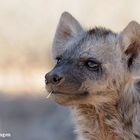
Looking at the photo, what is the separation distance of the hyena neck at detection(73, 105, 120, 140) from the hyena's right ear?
60cm

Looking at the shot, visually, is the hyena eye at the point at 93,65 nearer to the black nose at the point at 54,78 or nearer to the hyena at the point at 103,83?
the hyena at the point at 103,83

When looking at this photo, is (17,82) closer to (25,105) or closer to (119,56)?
(25,105)

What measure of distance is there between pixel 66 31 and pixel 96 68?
0.70 meters

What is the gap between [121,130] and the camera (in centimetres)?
834

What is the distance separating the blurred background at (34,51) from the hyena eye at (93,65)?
11.2 ft

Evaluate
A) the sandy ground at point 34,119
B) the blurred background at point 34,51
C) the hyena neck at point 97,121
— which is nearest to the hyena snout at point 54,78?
the hyena neck at point 97,121

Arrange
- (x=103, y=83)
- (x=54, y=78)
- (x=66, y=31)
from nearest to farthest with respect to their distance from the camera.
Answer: (x=54, y=78) < (x=103, y=83) < (x=66, y=31)

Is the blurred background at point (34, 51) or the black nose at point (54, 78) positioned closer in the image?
the black nose at point (54, 78)

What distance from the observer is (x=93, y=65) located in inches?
328

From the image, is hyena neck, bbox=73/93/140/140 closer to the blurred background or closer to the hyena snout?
the hyena snout

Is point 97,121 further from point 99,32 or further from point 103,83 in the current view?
point 99,32

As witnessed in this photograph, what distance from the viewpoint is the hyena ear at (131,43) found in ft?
27.3

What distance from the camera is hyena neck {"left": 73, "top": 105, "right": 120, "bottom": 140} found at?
8.39 m

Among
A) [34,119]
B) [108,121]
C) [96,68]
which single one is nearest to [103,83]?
[96,68]
